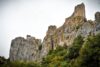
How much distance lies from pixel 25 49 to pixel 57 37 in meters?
22.5

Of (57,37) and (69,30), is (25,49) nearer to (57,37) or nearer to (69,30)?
(57,37)

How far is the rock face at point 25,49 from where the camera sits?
104 m

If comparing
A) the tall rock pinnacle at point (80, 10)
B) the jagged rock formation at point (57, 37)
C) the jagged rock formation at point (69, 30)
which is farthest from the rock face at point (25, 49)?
the tall rock pinnacle at point (80, 10)

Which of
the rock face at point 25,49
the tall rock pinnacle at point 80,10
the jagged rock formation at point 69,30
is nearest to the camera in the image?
the jagged rock formation at point 69,30

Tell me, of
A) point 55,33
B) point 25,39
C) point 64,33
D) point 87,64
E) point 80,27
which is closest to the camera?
point 87,64

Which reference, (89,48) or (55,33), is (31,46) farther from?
(89,48)

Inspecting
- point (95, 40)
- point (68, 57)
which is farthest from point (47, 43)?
point (95, 40)

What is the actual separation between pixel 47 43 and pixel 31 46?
539 inches

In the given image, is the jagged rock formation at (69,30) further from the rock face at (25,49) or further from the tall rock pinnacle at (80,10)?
the rock face at (25,49)

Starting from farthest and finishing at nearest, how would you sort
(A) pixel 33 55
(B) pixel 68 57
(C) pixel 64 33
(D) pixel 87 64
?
(A) pixel 33 55, (C) pixel 64 33, (B) pixel 68 57, (D) pixel 87 64

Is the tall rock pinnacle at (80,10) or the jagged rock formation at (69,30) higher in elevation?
the tall rock pinnacle at (80,10)

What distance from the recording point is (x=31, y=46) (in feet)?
348

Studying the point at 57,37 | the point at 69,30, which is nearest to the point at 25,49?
the point at 57,37

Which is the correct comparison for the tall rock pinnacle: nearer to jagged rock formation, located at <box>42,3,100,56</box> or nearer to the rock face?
jagged rock formation, located at <box>42,3,100,56</box>
